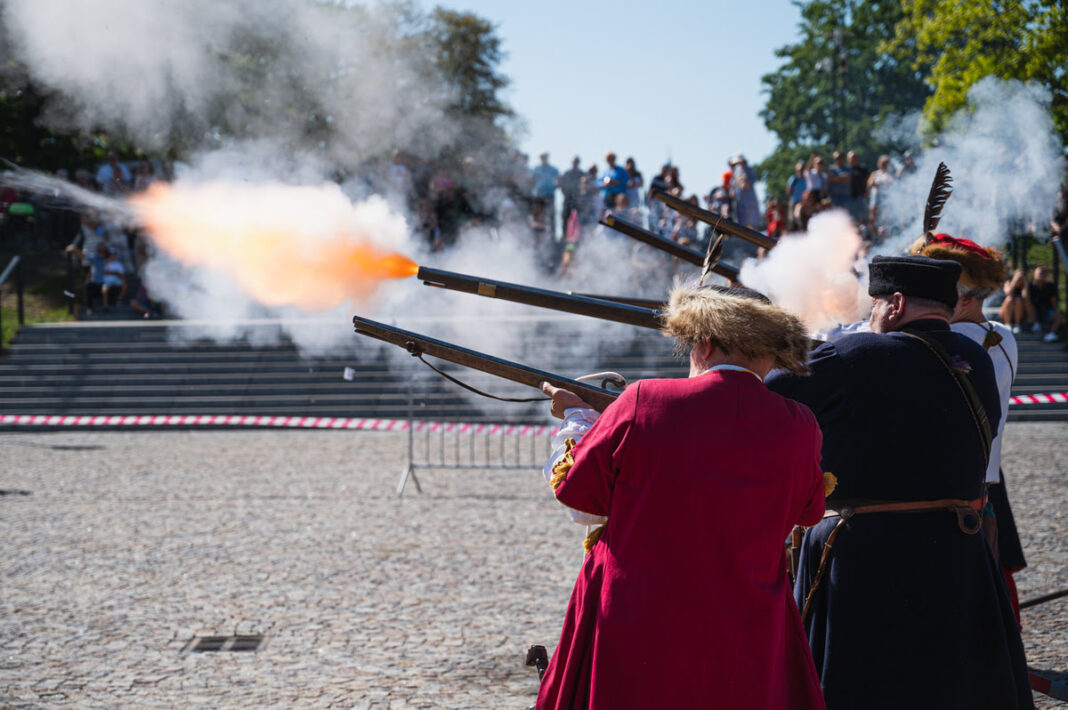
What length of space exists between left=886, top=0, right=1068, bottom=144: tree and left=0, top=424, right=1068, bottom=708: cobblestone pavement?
755 cm

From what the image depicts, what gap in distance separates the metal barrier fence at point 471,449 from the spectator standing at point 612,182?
5493 millimetres

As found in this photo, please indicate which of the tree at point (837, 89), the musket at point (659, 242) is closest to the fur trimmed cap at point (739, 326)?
the musket at point (659, 242)

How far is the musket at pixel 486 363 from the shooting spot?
3338 mm

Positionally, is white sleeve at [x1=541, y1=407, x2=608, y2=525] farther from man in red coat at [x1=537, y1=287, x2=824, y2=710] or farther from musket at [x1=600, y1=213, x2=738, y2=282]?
musket at [x1=600, y1=213, x2=738, y2=282]

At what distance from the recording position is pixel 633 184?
739 inches

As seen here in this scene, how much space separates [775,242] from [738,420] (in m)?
2.42

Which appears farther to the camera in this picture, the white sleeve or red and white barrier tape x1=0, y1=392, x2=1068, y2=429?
red and white barrier tape x1=0, y1=392, x2=1068, y2=429

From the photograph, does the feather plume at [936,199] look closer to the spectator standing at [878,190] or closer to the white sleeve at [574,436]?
the white sleeve at [574,436]

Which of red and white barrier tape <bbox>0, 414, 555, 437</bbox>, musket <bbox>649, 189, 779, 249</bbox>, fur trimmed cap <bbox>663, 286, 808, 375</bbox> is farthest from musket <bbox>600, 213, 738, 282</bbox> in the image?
red and white barrier tape <bbox>0, 414, 555, 437</bbox>

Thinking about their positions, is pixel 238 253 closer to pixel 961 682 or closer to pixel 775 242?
pixel 775 242

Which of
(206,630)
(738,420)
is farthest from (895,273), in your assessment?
(206,630)

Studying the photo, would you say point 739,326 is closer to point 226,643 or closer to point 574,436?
point 574,436

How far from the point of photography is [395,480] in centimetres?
1120

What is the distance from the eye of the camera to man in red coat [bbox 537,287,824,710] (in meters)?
2.70
